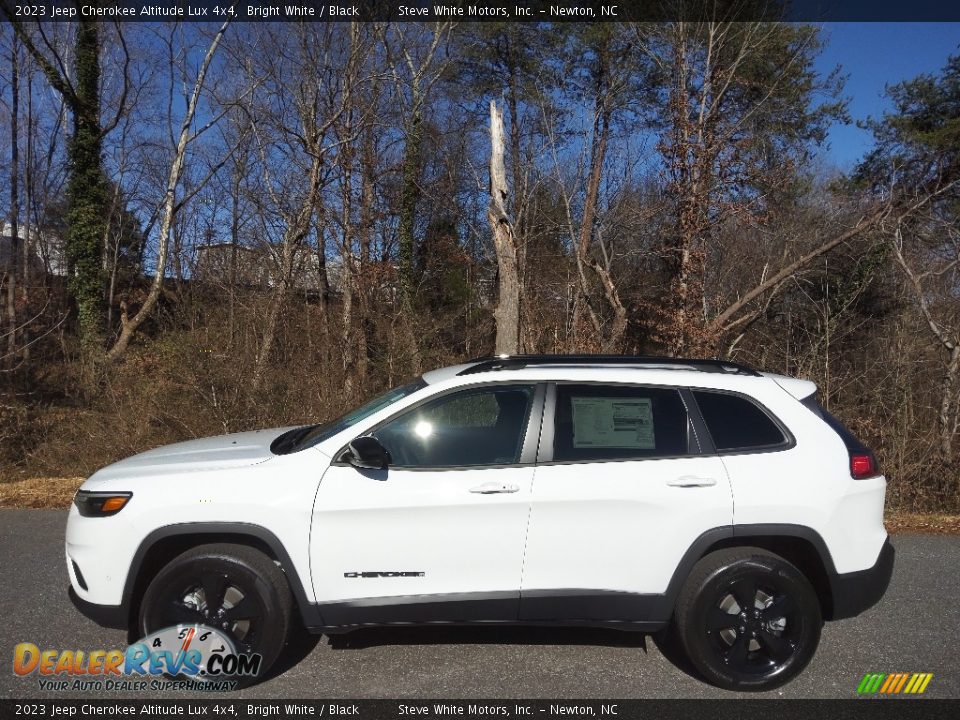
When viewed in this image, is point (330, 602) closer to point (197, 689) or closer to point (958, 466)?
point (197, 689)

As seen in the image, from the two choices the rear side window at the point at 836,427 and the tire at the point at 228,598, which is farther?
the rear side window at the point at 836,427

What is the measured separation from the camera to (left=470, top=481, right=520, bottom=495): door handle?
3426mm

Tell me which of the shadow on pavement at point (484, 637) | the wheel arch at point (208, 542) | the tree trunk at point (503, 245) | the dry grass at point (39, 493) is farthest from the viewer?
the tree trunk at point (503, 245)

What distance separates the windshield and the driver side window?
0.17m

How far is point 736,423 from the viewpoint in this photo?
3.68 metres

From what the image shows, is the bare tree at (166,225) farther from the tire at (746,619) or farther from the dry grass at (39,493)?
the tire at (746,619)

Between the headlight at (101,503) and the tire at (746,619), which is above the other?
the headlight at (101,503)

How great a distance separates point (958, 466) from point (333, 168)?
1176 centimetres

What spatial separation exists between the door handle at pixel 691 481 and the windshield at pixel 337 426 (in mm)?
1416

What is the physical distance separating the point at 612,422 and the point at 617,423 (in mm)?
27

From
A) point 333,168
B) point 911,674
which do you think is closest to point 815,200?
point 333,168

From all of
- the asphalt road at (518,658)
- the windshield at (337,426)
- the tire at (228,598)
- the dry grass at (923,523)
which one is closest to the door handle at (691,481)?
the asphalt road at (518,658)

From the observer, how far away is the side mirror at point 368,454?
11.2 ft

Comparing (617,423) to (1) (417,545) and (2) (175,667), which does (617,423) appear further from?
(2) (175,667)
